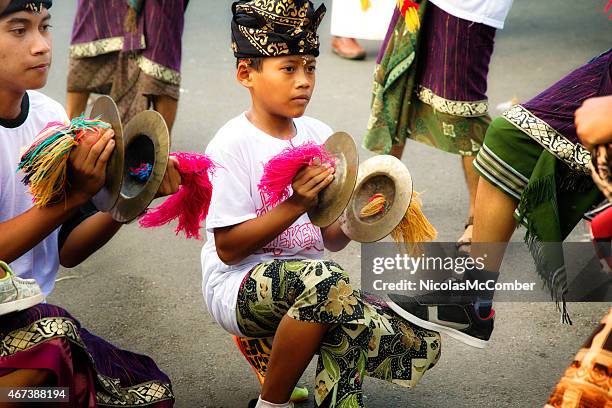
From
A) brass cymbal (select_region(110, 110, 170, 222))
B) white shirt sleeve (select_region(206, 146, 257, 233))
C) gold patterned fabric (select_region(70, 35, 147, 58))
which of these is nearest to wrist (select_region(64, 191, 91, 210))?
brass cymbal (select_region(110, 110, 170, 222))

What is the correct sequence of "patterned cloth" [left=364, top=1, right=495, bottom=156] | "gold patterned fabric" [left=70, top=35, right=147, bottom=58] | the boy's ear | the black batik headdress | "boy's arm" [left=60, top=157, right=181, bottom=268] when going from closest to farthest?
the black batik headdress, "boy's arm" [left=60, top=157, right=181, bottom=268], the boy's ear, "patterned cloth" [left=364, top=1, right=495, bottom=156], "gold patterned fabric" [left=70, top=35, right=147, bottom=58]

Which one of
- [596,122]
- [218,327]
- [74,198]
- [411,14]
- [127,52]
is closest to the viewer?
[596,122]

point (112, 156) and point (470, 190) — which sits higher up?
point (112, 156)

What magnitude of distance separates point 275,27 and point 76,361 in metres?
1.20

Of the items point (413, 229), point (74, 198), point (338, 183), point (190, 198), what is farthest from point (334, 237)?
point (74, 198)

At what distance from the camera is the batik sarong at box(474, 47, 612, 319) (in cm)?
345

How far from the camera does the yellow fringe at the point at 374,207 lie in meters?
3.16

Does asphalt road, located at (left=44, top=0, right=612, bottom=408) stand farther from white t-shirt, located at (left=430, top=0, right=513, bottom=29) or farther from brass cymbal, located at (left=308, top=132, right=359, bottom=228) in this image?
white t-shirt, located at (left=430, top=0, right=513, bottom=29)

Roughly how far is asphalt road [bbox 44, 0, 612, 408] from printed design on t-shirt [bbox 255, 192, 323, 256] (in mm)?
648

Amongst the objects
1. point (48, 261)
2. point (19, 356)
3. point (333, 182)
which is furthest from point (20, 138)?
point (333, 182)

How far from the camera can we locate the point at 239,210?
3150 millimetres

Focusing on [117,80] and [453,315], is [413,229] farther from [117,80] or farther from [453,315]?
[117,80]

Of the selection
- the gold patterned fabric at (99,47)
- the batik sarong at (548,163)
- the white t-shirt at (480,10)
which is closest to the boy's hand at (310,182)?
the batik sarong at (548,163)

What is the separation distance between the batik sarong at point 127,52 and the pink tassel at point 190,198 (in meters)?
2.43
